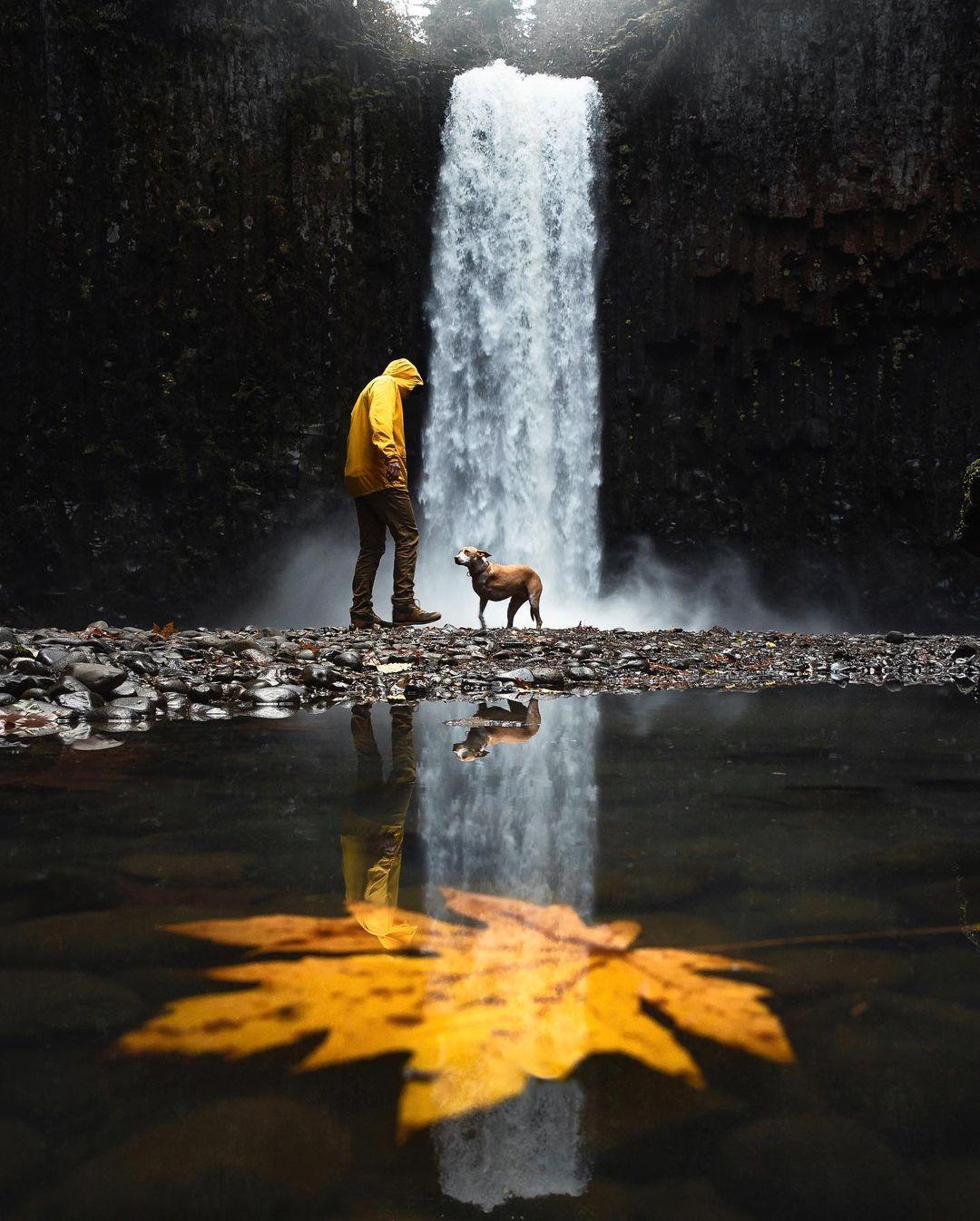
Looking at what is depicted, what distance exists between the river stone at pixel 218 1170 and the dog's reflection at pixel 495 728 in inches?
101

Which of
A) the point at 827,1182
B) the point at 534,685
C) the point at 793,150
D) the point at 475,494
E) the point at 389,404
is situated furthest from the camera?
the point at 793,150

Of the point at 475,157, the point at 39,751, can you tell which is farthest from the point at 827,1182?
the point at 475,157

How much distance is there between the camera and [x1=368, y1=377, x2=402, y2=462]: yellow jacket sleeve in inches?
382

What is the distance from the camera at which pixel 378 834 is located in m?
2.54

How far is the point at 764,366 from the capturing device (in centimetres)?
1909

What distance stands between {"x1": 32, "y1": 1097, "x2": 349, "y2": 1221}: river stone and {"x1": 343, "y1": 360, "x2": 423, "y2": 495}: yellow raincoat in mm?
8755

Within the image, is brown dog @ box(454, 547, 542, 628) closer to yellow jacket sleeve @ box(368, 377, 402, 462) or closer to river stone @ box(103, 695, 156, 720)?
yellow jacket sleeve @ box(368, 377, 402, 462)

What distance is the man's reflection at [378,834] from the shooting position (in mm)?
1847

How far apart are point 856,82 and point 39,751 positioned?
1991 centimetres

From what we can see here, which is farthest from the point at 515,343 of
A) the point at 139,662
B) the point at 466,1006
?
the point at 466,1006

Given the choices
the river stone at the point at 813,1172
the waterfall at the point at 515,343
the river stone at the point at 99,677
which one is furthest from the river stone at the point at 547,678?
the waterfall at the point at 515,343

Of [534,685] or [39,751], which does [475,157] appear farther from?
[39,751]

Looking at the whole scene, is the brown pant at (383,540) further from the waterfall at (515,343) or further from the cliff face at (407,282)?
the cliff face at (407,282)

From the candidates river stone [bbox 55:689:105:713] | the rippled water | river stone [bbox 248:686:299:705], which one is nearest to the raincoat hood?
river stone [bbox 248:686:299:705]
